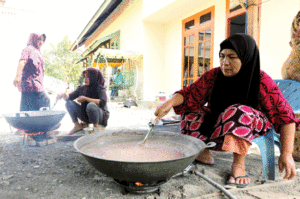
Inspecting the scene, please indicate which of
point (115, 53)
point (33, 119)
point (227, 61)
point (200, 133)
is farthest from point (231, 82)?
point (115, 53)

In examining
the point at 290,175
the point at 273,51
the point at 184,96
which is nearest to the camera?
the point at 290,175

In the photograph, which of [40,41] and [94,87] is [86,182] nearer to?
[94,87]

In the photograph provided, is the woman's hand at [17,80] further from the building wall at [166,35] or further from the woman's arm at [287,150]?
the building wall at [166,35]

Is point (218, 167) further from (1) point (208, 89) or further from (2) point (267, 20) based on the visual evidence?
(2) point (267, 20)

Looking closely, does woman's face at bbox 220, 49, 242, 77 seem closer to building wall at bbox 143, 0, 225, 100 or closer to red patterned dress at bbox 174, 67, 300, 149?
red patterned dress at bbox 174, 67, 300, 149

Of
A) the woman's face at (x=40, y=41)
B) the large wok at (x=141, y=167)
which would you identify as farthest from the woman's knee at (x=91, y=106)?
the large wok at (x=141, y=167)

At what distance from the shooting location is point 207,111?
6.48 ft

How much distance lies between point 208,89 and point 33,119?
5.78 ft

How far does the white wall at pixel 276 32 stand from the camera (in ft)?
12.6

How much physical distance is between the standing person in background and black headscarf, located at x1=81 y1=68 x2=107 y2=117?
62cm

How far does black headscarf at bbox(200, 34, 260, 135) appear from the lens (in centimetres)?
160

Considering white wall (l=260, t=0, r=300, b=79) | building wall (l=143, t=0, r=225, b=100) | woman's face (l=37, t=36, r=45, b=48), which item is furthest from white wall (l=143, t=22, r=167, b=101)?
woman's face (l=37, t=36, r=45, b=48)

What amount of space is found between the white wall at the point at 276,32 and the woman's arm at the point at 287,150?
2.95 m

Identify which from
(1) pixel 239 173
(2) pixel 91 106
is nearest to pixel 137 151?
Answer: (1) pixel 239 173
